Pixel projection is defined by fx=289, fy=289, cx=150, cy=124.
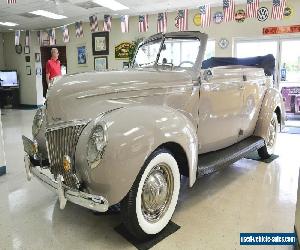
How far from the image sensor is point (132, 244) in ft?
7.12

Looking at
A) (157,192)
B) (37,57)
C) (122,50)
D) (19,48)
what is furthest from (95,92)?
(19,48)

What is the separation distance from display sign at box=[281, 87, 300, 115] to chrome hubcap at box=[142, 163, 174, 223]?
7.25m

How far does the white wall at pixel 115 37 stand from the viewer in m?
8.54

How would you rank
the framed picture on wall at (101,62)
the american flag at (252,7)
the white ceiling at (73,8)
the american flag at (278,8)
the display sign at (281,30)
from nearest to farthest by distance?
the american flag at (252,7), the american flag at (278,8), the display sign at (281,30), the white ceiling at (73,8), the framed picture on wall at (101,62)

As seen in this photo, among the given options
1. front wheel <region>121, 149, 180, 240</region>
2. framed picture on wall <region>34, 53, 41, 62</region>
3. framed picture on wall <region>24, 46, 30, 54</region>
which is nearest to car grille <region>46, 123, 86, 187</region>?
front wheel <region>121, 149, 180, 240</region>

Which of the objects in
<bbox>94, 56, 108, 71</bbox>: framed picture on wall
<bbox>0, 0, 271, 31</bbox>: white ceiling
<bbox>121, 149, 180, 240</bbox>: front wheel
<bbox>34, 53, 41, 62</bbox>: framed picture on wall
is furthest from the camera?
<bbox>34, 53, 41, 62</bbox>: framed picture on wall

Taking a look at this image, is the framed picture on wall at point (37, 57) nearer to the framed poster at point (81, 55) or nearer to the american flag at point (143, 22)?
the framed poster at point (81, 55)

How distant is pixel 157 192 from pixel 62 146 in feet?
2.63

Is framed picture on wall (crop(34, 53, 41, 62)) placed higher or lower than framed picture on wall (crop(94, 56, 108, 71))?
higher

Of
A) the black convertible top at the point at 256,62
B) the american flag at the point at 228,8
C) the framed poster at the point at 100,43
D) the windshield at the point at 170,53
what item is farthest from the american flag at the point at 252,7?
the framed poster at the point at 100,43

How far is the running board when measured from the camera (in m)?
2.66

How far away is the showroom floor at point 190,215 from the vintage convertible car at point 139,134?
319mm

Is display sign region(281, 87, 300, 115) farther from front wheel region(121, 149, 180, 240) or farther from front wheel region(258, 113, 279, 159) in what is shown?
front wheel region(121, 149, 180, 240)

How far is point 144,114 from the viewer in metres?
2.12
